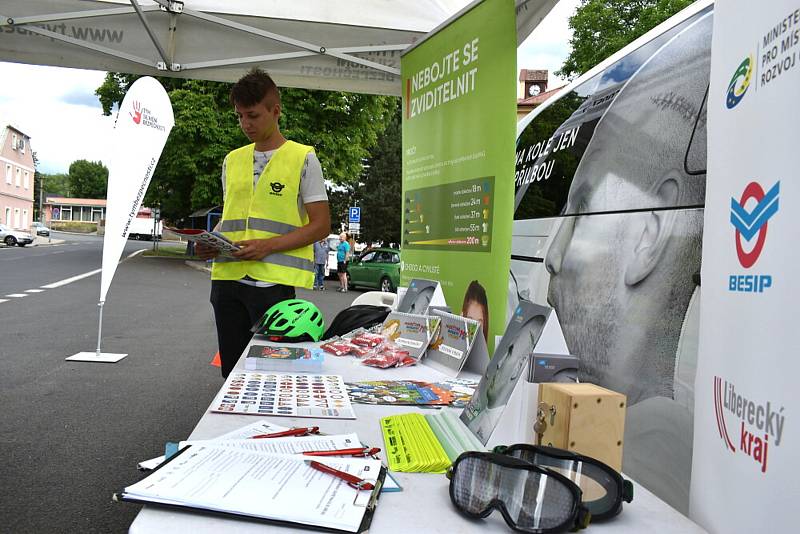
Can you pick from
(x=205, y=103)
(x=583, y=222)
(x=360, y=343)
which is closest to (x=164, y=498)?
(x=360, y=343)

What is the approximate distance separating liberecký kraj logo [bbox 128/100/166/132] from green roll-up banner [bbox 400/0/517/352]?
125 inches

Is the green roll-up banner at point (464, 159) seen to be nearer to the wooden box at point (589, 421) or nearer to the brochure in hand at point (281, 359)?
the brochure in hand at point (281, 359)

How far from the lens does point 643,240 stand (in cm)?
227

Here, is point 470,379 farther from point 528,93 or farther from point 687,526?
point 528,93

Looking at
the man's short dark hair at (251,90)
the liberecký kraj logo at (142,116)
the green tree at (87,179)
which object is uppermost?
the green tree at (87,179)

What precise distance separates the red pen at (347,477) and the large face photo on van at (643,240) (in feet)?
3.77

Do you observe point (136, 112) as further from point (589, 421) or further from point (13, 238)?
point (13, 238)

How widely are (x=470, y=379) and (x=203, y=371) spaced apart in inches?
209

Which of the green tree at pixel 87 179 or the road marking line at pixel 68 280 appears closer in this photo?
the road marking line at pixel 68 280

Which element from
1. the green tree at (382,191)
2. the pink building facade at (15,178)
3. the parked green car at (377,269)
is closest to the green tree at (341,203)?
the green tree at (382,191)

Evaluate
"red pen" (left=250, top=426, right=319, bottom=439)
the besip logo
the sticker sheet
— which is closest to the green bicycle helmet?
the sticker sheet

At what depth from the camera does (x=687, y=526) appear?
1.16m

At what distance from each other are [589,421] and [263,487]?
63cm

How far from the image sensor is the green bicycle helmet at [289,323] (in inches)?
→ 108
